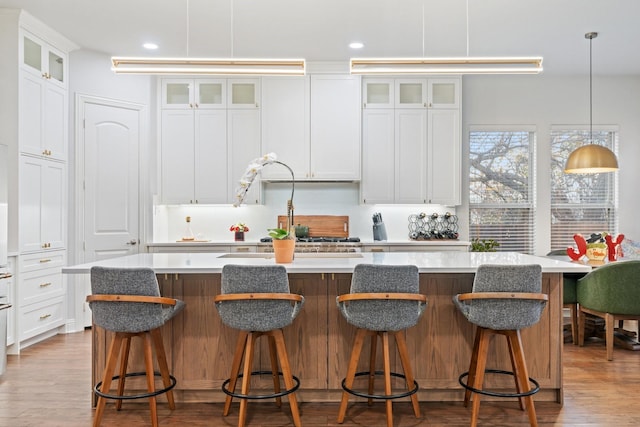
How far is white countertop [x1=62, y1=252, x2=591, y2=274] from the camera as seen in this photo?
9.02 feet

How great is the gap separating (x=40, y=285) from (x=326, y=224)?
3098 mm

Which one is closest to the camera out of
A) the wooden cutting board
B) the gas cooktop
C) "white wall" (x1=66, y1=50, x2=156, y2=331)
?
"white wall" (x1=66, y1=50, x2=156, y2=331)

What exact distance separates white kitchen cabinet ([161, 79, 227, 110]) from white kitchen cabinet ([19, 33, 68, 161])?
1093 mm

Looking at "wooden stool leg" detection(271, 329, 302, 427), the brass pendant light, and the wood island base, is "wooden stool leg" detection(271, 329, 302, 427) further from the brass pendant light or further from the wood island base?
the brass pendant light

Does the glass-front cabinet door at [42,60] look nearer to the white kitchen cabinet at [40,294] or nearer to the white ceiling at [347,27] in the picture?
the white ceiling at [347,27]

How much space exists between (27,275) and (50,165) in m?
1.09

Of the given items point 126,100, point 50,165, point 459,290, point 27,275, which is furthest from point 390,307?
point 126,100

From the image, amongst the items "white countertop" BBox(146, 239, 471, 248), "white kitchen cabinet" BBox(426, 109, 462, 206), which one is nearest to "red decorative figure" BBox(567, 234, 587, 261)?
"white countertop" BBox(146, 239, 471, 248)

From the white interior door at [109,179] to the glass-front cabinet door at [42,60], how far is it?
38 cm

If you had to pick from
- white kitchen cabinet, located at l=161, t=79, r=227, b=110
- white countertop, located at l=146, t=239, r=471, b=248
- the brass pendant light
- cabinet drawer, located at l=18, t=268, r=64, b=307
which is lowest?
cabinet drawer, located at l=18, t=268, r=64, b=307

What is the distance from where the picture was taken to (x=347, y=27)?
15.0 feet

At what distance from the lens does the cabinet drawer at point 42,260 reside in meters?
4.32

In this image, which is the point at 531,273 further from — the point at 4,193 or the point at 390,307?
the point at 4,193

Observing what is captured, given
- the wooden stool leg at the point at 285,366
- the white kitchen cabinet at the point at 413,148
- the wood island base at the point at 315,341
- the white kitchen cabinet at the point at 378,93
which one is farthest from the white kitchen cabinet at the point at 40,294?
the white kitchen cabinet at the point at 378,93
